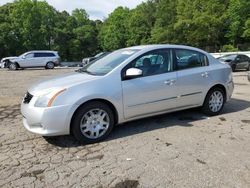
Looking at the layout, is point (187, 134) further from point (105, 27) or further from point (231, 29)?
point (105, 27)


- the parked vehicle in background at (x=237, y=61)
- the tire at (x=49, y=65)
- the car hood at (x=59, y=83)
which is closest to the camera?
the car hood at (x=59, y=83)

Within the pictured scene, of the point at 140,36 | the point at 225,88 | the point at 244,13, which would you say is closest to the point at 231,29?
the point at 244,13

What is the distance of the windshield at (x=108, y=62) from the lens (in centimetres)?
564

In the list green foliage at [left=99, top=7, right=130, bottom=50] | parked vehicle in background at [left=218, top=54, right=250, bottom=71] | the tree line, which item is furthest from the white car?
green foliage at [left=99, top=7, right=130, bottom=50]

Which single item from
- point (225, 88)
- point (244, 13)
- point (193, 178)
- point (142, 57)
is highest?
point (244, 13)

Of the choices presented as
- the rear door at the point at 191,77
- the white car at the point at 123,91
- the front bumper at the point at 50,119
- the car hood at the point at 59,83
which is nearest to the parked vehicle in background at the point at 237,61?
the white car at the point at 123,91

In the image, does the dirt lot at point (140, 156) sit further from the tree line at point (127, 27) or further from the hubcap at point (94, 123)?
the tree line at point (127, 27)

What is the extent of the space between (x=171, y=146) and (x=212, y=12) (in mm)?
44495

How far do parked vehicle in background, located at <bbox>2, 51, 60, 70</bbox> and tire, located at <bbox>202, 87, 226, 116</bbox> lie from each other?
790 inches

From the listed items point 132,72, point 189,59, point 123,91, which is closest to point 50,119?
point 123,91

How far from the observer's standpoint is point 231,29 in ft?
150

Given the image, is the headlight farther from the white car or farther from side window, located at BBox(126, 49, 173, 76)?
side window, located at BBox(126, 49, 173, 76)

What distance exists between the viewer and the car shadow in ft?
17.5

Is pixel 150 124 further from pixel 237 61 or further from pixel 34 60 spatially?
pixel 34 60
